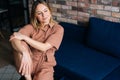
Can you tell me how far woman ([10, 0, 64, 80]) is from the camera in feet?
5.90

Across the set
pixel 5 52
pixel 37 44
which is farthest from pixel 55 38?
pixel 5 52

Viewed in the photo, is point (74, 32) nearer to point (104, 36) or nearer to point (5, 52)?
point (104, 36)

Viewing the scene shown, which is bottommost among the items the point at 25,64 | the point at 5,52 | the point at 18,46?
the point at 5,52

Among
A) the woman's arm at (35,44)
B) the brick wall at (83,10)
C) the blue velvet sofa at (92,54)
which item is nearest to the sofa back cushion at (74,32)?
the blue velvet sofa at (92,54)

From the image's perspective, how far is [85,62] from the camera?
238 cm

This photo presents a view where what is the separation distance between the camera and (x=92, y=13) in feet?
9.28

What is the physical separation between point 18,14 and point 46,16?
329 centimetres

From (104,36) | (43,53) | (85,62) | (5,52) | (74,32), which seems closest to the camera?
(43,53)

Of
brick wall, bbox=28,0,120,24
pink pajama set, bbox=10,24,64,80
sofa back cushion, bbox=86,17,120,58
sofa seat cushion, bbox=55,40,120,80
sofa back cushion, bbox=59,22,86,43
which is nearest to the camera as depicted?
pink pajama set, bbox=10,24,64,80

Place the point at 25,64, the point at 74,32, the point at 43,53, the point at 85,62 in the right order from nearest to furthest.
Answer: the point at 25,64 → the point at 43,53 → the point at 85,62 → the point at 74,32

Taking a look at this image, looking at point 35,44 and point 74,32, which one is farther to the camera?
point 74,32

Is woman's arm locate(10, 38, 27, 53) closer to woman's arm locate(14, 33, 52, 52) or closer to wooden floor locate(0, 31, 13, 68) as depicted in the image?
woman's arm locate(14, 33, 52, 52)

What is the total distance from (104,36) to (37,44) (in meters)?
0.99

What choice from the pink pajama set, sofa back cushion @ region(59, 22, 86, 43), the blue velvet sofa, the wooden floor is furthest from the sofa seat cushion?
the wooden floor
